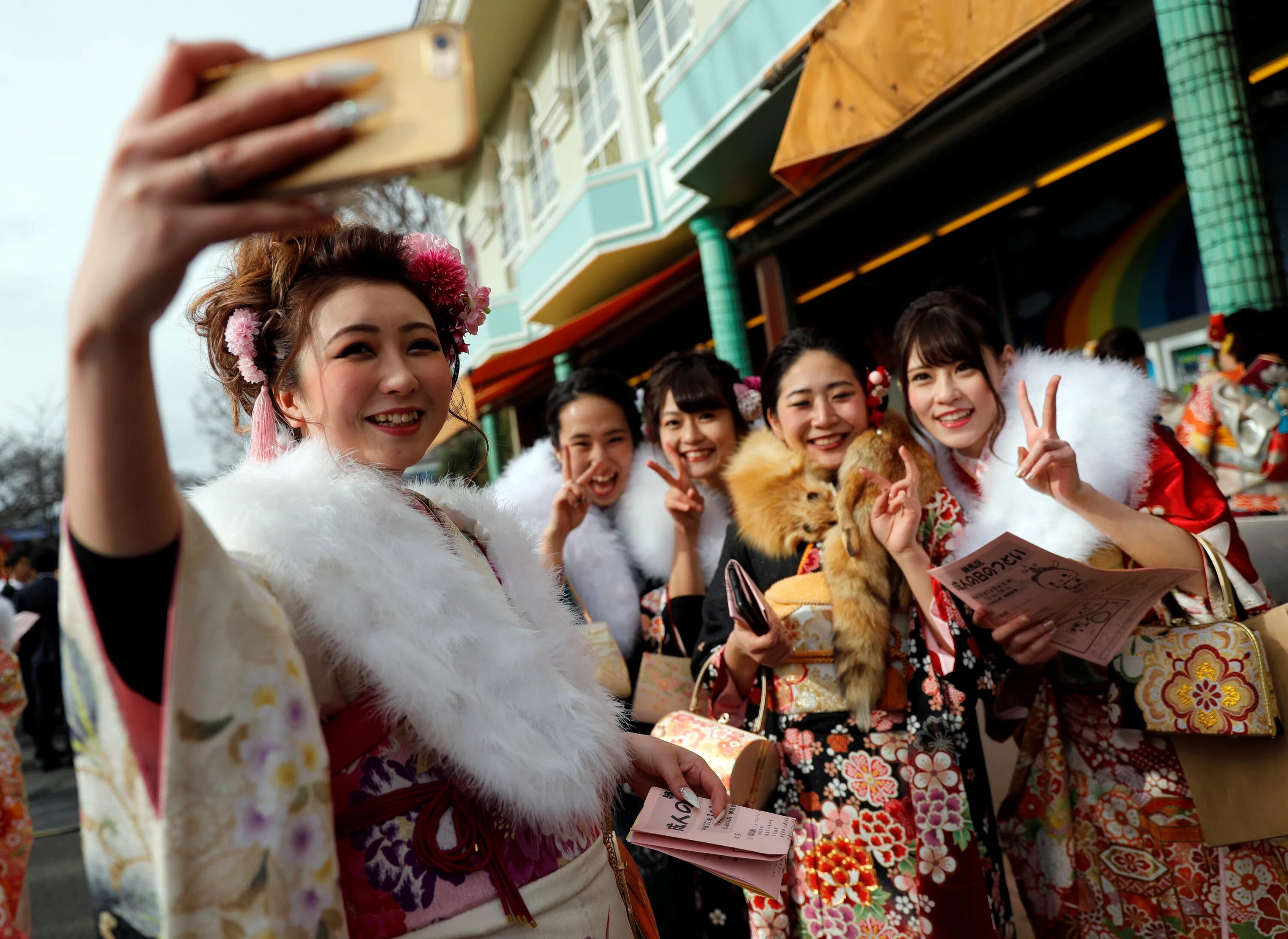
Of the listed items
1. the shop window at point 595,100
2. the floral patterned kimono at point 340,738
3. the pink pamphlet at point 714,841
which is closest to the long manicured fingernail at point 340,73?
the floral patterned kimono at point 340,738

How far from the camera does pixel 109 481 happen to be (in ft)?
2.05

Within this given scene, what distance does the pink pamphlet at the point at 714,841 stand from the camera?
4.03 feet

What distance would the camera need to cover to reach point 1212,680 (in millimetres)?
1740

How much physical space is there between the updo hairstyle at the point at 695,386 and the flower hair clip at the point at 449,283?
1.37m

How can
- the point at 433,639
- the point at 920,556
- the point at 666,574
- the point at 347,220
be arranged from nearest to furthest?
the point at 433,639
the point at 347,220
the point at 920,556
the point at 666,574

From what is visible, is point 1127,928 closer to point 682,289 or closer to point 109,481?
point 109,481

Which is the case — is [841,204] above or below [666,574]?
above

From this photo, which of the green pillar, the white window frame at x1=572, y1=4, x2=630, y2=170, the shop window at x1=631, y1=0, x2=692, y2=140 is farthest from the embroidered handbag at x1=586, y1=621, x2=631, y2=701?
the white window frame at x1=572, y1=4, x2=630, y2=170

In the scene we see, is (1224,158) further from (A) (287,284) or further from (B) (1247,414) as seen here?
(A) (287,284)

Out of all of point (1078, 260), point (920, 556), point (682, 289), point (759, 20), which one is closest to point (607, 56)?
point (682, 289)

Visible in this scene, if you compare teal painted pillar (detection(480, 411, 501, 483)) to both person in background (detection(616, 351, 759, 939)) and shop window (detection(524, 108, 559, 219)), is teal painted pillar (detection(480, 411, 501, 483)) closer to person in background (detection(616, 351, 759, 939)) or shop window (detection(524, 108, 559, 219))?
shop window (detection(524, 108, 559, 219))

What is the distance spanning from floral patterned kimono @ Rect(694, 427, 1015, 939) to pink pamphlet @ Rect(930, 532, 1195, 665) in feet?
0.54

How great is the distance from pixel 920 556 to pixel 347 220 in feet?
4.94

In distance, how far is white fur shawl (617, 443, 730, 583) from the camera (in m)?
2.77
